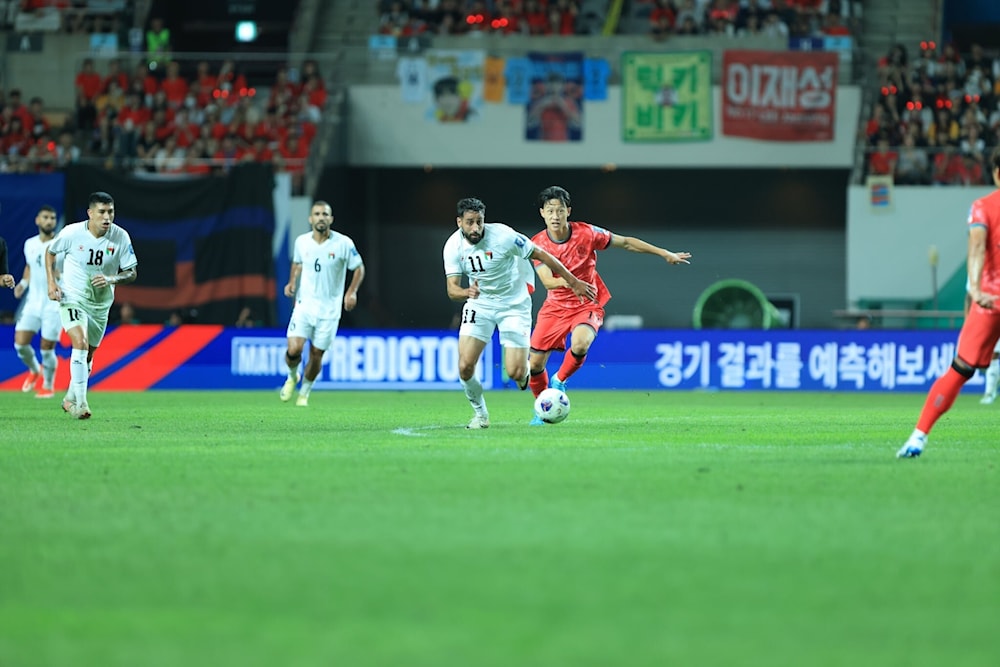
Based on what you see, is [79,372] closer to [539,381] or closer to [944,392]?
[539,381]

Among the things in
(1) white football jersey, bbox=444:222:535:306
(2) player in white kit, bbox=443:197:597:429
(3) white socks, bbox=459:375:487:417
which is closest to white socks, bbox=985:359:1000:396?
(2) player in white kit, bbox=443:197:597:429

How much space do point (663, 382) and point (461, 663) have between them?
22598 mm

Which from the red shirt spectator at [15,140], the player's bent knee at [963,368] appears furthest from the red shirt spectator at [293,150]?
the player's bent knee at [963,368]

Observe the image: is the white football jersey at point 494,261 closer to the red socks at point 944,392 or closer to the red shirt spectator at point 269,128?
the red socks at point 944,392

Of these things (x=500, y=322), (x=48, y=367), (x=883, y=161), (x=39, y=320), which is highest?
(x=883, y=161)

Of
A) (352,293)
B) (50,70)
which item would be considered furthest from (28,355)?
(50,70)

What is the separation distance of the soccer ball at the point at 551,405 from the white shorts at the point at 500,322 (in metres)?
0.54

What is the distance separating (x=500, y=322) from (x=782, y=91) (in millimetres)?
20191

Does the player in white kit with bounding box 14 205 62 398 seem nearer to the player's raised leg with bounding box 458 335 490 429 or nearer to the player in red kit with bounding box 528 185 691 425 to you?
the player in red kit with bounding box 528 185 691 425

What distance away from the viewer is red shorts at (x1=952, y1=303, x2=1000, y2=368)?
1077cm

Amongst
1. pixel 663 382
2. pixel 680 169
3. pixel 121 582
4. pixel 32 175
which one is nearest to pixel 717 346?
pixel 663 382

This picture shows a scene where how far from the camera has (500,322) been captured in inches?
577

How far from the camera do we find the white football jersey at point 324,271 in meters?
20.5

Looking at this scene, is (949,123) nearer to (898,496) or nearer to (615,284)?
(615,284)
